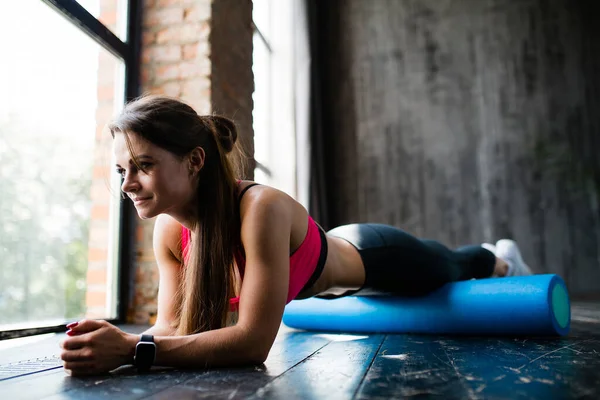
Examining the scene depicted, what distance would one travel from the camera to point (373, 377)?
100cm

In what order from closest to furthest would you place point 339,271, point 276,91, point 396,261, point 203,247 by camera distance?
point 203,247, point 339,271, point 396,261, point 276,91

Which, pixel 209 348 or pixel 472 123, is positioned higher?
pixel 472 123

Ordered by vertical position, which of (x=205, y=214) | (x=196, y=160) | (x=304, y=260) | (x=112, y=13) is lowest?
(x=304, y=260)

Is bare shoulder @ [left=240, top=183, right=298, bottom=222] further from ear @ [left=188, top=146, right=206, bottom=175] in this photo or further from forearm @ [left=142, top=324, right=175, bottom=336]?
forearm @ [left=142, top=324, right=175, bottom=336]

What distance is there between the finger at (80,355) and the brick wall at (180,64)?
145 cm

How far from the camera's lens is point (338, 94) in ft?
15.8

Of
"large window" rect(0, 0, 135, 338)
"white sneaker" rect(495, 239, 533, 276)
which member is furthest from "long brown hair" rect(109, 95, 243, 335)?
"white sneaker" rect(495, 239, 533, 276)

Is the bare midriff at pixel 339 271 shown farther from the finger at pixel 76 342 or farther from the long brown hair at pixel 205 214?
the finger at pixel 76 342

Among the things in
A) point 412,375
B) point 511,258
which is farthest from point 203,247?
point 511,258

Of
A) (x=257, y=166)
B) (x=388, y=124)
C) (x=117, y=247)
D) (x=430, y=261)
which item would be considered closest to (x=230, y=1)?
(x=257, y=166)

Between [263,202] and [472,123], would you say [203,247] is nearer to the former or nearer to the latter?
[263,202]

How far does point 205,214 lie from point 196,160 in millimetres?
127

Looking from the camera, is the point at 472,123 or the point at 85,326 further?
the point at 472,123

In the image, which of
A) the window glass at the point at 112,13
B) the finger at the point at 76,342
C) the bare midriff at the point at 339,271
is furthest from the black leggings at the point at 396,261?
the window glass at the point at 112,13
